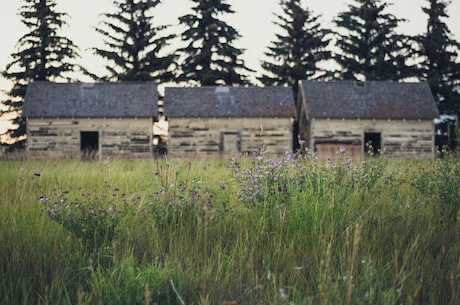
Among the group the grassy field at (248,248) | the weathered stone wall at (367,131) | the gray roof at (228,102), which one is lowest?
the grassy field at (248,248)

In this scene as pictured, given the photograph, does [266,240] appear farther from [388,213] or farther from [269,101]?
[269,101]

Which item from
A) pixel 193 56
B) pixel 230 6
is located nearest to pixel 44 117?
pixel 193 56

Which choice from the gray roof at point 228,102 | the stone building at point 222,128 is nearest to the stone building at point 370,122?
the gray roof at point 228,102

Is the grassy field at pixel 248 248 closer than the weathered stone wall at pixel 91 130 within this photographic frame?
Yes

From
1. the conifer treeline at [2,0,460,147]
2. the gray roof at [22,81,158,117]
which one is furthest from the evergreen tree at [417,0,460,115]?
the gray roof at [22,81,158,117]

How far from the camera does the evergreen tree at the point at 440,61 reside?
29.2m

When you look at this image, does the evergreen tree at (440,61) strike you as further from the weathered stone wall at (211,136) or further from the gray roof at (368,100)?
the weathered stone wall at (211,136)

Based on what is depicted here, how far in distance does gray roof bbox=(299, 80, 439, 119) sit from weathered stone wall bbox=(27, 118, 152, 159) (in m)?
9.37

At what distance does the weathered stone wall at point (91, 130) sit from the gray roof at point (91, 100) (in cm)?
40

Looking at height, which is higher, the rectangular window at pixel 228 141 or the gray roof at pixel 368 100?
the gray roof at pixel 368 100

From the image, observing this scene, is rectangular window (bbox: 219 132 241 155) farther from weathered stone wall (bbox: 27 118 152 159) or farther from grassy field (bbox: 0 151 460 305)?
grassy field (bbox: 0 151 460 305)

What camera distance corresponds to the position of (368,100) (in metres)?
25.1

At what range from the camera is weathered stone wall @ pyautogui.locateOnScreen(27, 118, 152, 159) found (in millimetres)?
23828

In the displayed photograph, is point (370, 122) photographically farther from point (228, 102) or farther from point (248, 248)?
point (248, 248)
